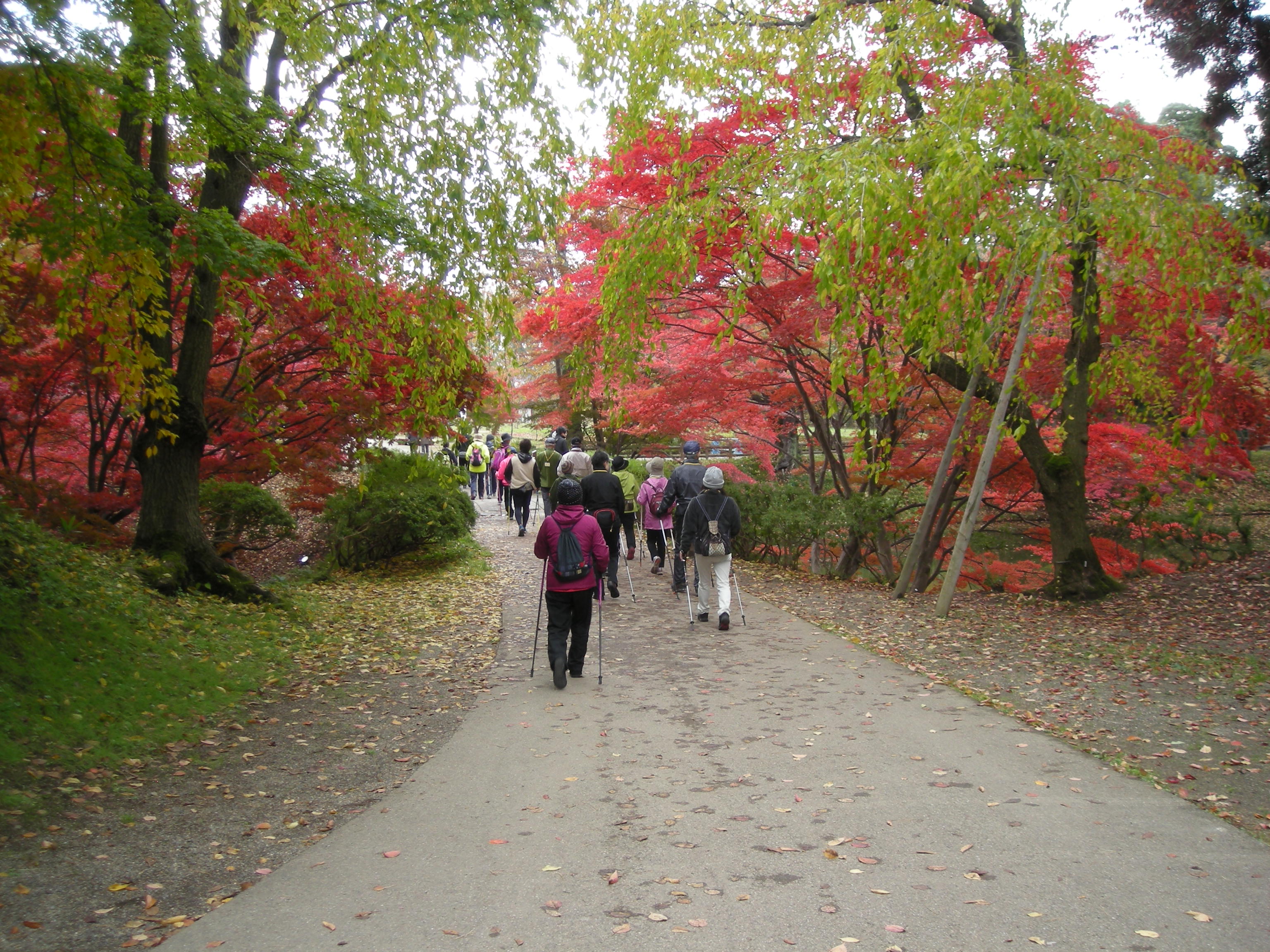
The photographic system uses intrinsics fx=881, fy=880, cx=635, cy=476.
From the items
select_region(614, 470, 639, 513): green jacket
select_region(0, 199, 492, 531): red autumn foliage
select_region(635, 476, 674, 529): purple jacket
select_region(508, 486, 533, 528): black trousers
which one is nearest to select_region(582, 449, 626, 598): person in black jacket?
select_region(635, 476, 674, 529): purple jacket

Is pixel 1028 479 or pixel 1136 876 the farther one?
pixel 1028 479

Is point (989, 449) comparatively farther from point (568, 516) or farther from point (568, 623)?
point (568, 623)

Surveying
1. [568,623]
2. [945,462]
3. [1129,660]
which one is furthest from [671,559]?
[1129,660]

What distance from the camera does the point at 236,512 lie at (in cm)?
1155

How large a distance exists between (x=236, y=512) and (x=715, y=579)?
6.38 m

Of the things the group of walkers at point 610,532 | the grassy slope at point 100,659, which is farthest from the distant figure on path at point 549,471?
the grassy slope at point 100,659

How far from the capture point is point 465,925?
137 inches

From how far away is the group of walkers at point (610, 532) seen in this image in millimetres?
7348

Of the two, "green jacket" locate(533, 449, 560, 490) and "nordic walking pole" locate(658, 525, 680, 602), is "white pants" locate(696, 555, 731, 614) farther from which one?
"green jacket" locate(533, 449, 560, 490)

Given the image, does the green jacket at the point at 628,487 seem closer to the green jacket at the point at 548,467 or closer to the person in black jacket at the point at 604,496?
the green jacket at the point at 548,467

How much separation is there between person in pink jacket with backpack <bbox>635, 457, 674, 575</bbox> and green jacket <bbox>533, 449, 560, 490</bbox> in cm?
254

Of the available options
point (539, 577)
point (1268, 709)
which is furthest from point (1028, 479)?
point (539, 577)

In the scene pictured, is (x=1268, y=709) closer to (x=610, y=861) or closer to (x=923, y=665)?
(x=923, y=665)

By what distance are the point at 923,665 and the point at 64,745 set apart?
6594mm
